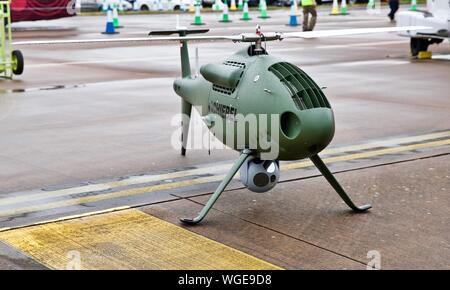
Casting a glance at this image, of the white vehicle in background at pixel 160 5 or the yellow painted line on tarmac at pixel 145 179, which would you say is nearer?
the yellow painted line on tarmac at pixel 145 179

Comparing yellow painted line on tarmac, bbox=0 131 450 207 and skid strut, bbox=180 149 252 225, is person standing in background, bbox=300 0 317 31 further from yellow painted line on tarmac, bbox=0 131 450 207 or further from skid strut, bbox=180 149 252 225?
skid strut, bbox=180 149 252 225

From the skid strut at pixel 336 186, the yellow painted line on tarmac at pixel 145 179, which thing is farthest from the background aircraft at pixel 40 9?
the skid strut at pixel 336 186

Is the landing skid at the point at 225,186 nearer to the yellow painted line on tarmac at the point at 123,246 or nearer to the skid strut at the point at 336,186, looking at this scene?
the skid strut at the point at 336,186

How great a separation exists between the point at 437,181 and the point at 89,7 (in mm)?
40539

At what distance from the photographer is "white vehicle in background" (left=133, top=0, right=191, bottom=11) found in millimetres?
44312

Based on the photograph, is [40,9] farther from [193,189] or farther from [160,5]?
[193,189]

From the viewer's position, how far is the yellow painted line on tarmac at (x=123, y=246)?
5020mm

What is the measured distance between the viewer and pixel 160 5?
1790 inches

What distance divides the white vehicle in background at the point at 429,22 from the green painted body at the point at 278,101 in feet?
35.5

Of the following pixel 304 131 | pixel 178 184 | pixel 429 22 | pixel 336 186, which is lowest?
pixel 178 184

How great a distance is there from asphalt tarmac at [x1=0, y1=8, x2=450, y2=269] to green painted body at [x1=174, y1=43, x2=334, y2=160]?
2.09 ft

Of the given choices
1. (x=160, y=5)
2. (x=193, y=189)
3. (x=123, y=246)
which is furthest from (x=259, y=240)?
(x=160, y=5)

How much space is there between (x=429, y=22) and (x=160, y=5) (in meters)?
30.5
